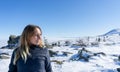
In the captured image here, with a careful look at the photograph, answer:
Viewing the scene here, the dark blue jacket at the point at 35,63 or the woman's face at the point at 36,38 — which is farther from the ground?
the woman's face at the point at 36,38

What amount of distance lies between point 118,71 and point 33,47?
20608mm

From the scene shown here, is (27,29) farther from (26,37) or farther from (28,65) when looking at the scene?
(28,65)

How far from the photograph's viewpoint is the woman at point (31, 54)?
13.7ft

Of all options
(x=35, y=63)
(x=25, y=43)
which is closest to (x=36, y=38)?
(x=25, y=43)

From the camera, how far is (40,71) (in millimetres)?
4164

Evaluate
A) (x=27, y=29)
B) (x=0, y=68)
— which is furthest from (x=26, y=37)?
(x=0, y=68)

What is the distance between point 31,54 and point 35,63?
0.16m

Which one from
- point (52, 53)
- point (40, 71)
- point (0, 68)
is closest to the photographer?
point (40, 71)

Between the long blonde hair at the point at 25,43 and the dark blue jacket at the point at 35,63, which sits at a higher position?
the long blonde hair at the point at 25,43

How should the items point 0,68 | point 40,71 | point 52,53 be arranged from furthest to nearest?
point 52,53, point 0,68, point 40,71

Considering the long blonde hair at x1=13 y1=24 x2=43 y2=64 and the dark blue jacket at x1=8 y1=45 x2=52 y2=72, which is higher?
the long blonde hair at x1=13 y1=24 x2=43 y2=64

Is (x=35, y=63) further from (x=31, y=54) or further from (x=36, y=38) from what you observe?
(x=36, y=38)

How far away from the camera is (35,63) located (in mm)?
4199

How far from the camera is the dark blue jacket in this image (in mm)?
4172
